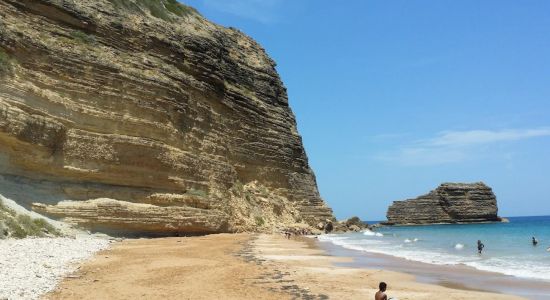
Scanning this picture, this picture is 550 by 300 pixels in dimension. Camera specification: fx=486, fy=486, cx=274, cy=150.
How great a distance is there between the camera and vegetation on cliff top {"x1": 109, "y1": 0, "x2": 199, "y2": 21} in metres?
34.7

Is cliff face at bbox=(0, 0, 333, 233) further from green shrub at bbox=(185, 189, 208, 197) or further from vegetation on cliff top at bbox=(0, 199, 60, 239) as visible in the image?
vegetation on cliff top at bbox=(0, 199, 60, 239)

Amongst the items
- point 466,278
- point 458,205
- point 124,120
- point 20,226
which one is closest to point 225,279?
point 466,278

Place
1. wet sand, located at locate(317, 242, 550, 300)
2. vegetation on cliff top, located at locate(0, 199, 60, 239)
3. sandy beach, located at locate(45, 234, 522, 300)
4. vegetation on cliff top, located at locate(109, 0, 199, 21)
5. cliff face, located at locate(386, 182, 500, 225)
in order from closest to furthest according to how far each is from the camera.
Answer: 1. sandy beach, located at locate(45, 234, 522, 300)
2. wet sand, located at locate(317, 242, 550, 300)
3. vegetation on cliff top, located at locate(0, 199, 60, 239)
4. vegetation on cliff top, located at locate(109, 0, 199, 21)
5. cliff face, located at locate(386, 182, 500, 225)

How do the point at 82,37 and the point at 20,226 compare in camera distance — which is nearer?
the point at 20,226

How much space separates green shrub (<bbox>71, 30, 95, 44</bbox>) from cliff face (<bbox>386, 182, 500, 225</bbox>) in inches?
3521

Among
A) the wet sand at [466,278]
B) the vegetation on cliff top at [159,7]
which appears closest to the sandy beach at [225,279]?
the wet sand at [466,278]

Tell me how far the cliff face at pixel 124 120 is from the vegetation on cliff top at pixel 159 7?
14 centimetres

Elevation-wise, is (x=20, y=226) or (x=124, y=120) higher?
(x=124, y=120)

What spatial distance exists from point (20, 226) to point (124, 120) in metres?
10.1

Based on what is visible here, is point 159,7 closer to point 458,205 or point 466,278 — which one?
point 466,278

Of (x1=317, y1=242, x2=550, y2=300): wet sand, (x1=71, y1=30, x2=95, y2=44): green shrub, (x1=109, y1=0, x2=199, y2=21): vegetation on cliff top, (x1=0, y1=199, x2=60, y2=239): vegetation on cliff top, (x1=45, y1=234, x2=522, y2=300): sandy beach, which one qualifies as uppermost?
(x1=109, y1=0, x2=199, y2=21): vegetation on cliff top

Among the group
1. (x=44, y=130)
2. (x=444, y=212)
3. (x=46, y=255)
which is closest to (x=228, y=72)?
(x=44, y=130)

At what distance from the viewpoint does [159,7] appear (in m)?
39.0

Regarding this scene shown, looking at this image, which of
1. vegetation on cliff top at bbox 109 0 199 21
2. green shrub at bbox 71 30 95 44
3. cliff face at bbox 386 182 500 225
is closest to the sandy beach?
green shrub at bbox 71 30 95 44
